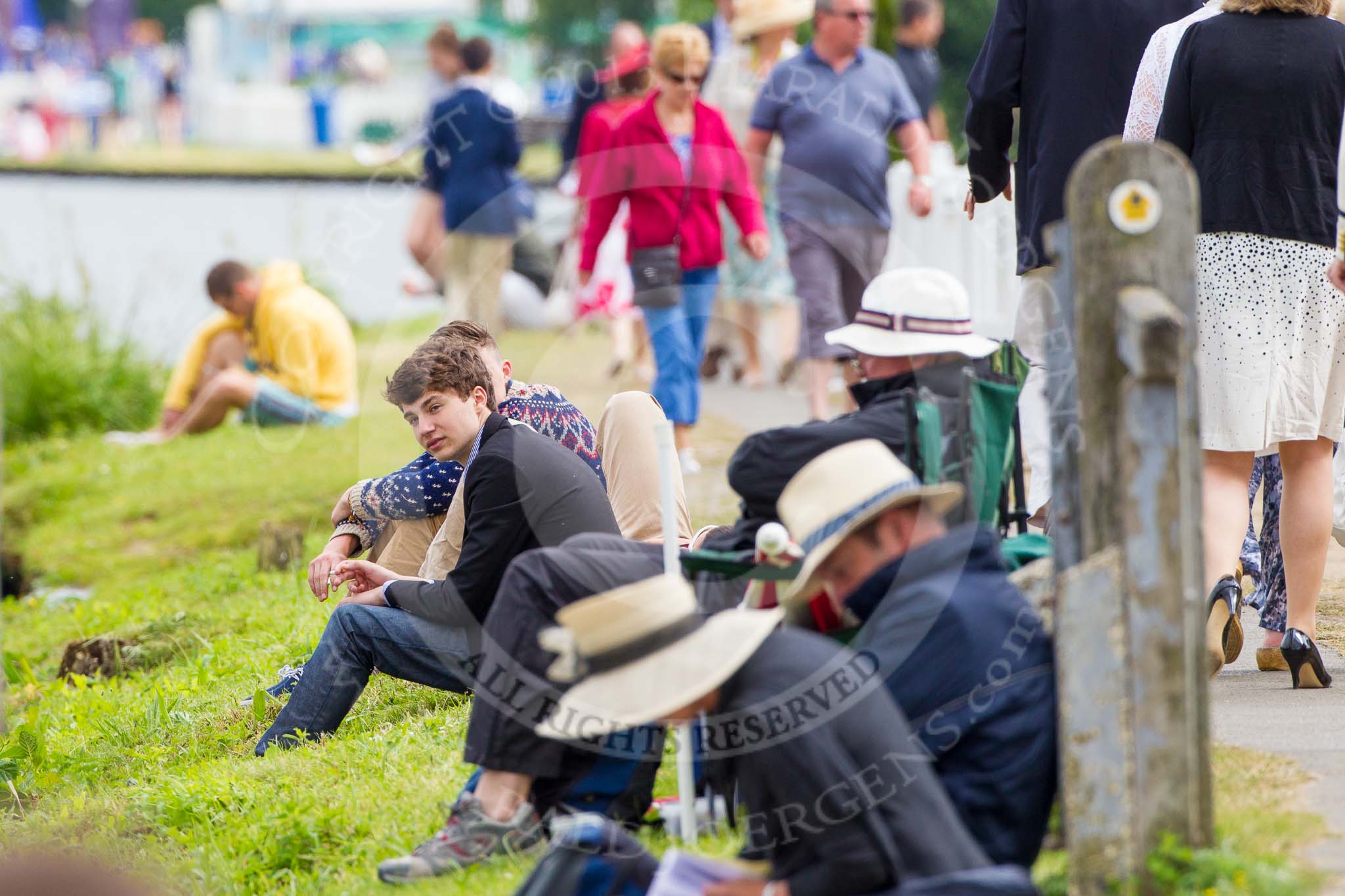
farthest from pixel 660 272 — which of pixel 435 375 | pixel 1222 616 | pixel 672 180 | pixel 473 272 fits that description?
pixel 1222 616

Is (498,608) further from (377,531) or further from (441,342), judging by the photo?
(377,531)

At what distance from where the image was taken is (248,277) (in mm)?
10742

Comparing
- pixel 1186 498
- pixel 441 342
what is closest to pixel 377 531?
pixel 441 342

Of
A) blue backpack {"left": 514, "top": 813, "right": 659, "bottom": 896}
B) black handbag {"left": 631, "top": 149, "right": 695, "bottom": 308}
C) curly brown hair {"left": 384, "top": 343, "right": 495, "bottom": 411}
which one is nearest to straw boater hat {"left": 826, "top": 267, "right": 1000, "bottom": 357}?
curly brown hair {"left": 384, "top": 343, "right": 495, "bottom": 411}

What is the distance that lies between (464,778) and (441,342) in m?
1.20

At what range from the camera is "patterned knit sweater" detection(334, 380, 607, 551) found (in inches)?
197

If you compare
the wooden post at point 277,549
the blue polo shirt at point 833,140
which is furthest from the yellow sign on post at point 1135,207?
the wooden post at point 277,549

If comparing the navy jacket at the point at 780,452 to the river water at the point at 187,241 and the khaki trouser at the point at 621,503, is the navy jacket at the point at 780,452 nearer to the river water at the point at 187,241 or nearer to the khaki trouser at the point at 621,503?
the khaki trouser at the point at 621,503

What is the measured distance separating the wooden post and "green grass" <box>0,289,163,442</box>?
5.42m

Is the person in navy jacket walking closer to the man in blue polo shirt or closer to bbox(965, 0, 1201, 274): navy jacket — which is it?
the man in blue polo shirt

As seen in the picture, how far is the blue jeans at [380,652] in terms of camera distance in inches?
184

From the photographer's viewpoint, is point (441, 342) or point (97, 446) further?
point (97, 446)

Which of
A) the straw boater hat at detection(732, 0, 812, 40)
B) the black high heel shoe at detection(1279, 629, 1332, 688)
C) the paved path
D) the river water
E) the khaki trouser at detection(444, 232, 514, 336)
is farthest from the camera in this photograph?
the river water

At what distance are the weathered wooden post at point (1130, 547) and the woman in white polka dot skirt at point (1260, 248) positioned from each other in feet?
5.02
